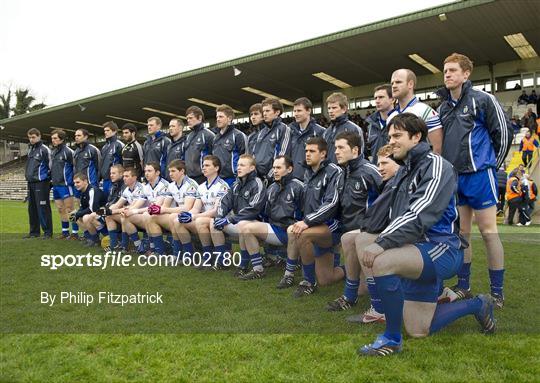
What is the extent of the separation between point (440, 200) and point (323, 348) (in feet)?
4.07

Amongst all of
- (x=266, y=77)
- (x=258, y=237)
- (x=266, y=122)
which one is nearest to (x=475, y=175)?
(x=258, y=237)

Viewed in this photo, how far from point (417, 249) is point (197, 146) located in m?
4.89

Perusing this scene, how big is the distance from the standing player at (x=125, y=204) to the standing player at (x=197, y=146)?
2.92ft

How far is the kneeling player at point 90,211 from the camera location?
25.8ft

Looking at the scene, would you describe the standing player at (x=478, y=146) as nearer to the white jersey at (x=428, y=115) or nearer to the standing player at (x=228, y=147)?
the white jersey at (x=428, y=115)

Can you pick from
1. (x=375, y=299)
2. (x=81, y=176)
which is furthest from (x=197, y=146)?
(x=375, y=299)

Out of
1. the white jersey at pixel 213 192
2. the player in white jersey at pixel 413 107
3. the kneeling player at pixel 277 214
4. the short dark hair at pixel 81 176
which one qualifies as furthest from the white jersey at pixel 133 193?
the player in white jersey at pixel 413 107

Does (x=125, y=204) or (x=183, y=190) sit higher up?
(x=183, y=190)

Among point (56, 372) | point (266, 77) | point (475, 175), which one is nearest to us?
point (56, 372)

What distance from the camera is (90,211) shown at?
317 inches

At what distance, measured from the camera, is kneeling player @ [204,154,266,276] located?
5562 mm

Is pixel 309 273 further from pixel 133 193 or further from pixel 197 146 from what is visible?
pixel 133 193

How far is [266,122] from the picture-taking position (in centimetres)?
638

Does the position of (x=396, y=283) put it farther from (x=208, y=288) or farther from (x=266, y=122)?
(x=266, y=122)
